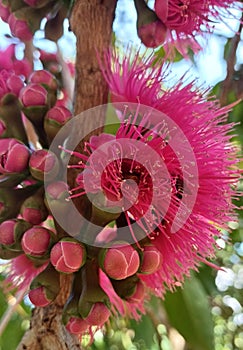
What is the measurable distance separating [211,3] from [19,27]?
1.07ft

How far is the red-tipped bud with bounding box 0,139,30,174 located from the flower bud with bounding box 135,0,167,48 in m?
0.28

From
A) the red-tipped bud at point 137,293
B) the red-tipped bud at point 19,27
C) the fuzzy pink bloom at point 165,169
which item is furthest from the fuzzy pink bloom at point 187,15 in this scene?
the red-tipped bud at point 137,293

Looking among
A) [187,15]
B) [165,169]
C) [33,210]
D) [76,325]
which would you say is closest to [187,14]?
[187,15]

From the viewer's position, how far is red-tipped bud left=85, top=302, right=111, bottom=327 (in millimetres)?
705

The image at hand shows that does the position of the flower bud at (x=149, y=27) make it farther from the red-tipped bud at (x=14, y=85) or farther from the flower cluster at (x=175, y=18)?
the red-tipped bud at (x=14, y=85)

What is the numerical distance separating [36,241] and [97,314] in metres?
0.12

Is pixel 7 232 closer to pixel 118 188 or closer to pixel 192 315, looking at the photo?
pixel 118 188

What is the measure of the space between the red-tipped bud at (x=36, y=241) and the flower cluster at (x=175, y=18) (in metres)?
0.36

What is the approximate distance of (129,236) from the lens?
0.73m

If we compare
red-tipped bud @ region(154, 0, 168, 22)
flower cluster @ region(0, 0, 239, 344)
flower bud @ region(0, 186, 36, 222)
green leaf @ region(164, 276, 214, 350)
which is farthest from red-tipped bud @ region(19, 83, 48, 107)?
green leaf @ region(164, 276, 214, 350)

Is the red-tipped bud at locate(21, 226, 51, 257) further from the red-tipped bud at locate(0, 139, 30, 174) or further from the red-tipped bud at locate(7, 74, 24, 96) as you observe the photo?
the red-tipped bud at locate(7, 74, 24, 96)

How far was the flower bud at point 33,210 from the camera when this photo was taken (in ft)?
2.43

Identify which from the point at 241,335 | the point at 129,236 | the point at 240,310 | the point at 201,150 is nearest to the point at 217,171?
the point at 201,150

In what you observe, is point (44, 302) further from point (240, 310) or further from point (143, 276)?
point (240, 310)
